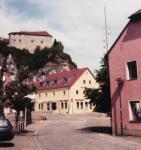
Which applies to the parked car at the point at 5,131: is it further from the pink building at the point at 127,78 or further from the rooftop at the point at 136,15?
the rooftop at the point at 136,15

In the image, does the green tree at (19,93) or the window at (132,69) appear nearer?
the window at (132,69)

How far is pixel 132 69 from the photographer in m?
28.0

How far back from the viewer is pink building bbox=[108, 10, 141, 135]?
27.3m

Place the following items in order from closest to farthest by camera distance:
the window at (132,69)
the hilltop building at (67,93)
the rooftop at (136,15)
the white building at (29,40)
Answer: the rooftop at (136,15), the window at (132,69), the hilltop building at (67,93), the white building at (29,40)

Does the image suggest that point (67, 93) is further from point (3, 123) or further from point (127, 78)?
point (3, 123)

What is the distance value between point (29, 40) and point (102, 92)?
5070 inches

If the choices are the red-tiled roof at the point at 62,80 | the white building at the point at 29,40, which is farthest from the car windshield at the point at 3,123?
the white building at the point at 29,40

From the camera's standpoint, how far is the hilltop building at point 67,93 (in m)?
84.6

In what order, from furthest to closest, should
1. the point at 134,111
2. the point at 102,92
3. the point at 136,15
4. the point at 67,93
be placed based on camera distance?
the point at 67,93, the point at 102,92, the point at 134,111, the point at 136,15

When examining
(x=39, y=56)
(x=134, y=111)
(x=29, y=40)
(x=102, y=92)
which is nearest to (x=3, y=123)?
(x=134, y=111)

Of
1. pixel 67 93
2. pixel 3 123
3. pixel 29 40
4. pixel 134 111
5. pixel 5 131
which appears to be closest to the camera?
pixel 5 131

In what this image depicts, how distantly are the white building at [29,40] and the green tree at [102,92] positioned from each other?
124 metres

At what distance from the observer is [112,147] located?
70.0 ft

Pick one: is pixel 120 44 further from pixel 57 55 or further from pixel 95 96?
pixel 57 55
